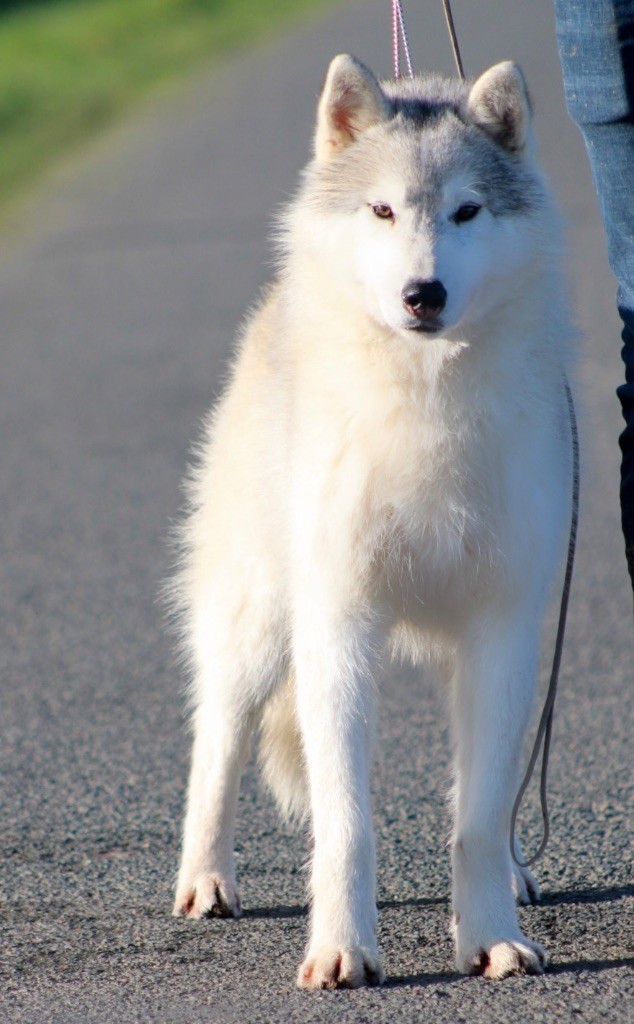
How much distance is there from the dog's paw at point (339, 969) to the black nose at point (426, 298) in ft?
4.29

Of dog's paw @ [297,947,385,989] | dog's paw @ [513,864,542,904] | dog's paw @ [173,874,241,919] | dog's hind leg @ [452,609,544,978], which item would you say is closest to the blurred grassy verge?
dog's paw @ [173,874,241,919]

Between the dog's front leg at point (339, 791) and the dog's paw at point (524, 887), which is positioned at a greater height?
the dog's front leg at point (339, 791)

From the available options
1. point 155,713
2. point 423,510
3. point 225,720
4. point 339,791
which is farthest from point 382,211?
point 155,713

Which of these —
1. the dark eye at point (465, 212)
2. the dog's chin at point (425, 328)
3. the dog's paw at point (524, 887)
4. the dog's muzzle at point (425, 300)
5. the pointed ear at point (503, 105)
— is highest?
the pointed ear at point (503, 105)

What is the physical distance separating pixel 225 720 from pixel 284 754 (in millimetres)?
230

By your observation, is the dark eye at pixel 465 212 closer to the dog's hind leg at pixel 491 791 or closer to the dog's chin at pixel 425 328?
the dog's chin at pixel 425 328

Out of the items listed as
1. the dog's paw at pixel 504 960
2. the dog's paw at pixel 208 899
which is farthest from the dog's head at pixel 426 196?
the dog's paw at pixel 208 899

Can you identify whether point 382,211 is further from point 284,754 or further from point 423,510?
point 284,754

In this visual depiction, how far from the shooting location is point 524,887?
140 inches

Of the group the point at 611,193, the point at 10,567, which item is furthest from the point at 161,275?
the point at 611,193

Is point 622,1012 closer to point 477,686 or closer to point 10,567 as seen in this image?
point 477,686

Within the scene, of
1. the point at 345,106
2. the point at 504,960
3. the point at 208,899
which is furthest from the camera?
the point at 208,899

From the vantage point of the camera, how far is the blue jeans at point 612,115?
Result: 3361 millimetres

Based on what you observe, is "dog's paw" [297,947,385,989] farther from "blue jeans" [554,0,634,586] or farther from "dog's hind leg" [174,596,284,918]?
"blue jeans" [554,0,634,586]
